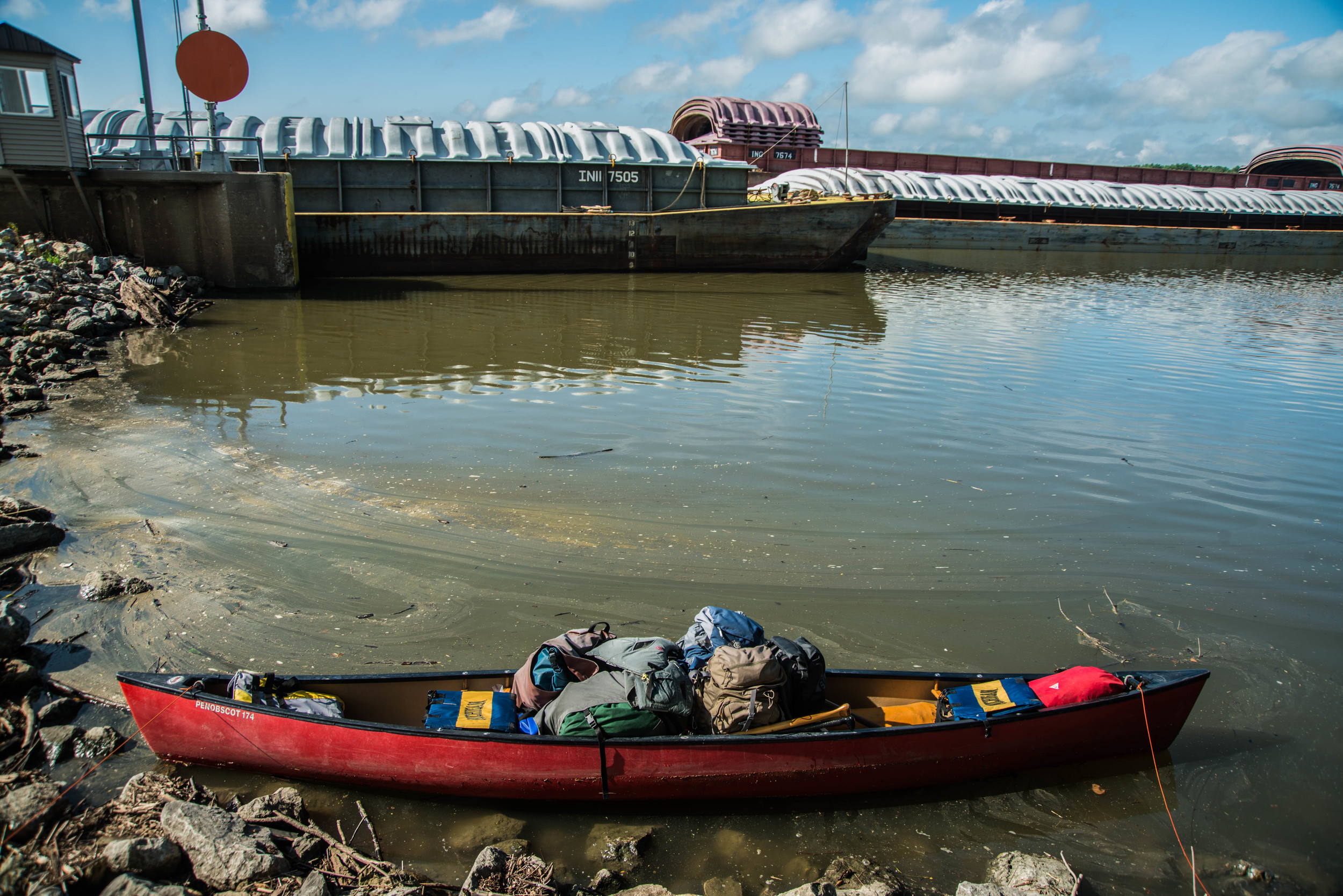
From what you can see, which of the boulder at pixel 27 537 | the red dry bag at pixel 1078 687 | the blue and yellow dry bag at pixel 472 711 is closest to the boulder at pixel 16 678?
the boulder at pixel 27 537

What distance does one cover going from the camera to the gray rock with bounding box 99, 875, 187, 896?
2.96m

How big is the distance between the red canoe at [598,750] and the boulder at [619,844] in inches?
6.1

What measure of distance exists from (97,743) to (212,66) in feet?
53.6

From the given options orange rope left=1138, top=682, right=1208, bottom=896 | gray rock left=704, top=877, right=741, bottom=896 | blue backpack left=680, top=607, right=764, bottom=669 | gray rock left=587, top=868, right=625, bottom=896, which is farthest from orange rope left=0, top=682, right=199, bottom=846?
orange rope left=1138, top=682, right=1208, bottom=896

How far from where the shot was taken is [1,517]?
6.11 metres

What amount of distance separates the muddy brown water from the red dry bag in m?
0.48

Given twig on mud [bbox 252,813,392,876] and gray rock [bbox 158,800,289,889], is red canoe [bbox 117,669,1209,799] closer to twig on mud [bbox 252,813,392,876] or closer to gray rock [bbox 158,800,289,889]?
twig on mud [bbox 252,813,392,876]

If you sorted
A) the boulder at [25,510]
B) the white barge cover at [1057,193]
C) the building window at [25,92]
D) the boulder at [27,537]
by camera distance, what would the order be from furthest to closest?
1. the white barge cover at [1057,193]
2. the building window at [25,92]
3. the boulder at [25,510]
4. the boulder at [27,537]

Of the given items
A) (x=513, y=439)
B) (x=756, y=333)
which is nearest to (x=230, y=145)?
(x=756, y=333)

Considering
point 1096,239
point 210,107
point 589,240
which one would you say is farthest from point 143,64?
point 1096,239

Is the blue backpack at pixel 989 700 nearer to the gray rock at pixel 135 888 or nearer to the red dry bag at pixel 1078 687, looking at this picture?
the red dry bag at pixel 1078 687

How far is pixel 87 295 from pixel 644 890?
16.3 m

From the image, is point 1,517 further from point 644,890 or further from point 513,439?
point 644,890

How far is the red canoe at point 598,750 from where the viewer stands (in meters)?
3.75
